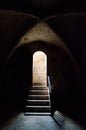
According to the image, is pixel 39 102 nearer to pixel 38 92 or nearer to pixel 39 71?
pixel 38 92

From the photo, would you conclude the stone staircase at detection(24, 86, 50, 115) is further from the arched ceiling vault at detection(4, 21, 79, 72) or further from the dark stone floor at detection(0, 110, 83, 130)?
the arched ceiling vault at detection(4, 21, 79, 72)

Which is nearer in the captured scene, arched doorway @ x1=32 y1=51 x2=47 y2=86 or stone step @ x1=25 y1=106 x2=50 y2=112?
stone step @ x1=25 y1=106 x2=50 y2=112

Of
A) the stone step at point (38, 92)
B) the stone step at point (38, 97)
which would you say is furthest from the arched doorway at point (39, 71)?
the stone step at point (38, 97)

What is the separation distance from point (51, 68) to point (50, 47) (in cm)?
110

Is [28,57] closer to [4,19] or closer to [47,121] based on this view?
[4,19]

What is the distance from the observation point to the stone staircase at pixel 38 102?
7.51m

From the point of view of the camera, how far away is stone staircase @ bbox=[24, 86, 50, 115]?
24.6ft

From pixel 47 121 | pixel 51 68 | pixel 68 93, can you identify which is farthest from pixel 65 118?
pixel 51 68

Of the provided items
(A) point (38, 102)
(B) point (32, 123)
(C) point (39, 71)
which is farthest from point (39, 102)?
(C) point (39, 71)

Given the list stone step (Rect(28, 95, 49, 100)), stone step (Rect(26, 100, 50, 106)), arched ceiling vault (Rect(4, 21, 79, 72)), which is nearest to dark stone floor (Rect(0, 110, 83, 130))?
stone step (Rect(26, 100, 50, 106))

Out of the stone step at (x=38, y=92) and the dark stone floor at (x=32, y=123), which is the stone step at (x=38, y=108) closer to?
the dark stone floor at (x=32, y=123)

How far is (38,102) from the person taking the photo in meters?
7.96

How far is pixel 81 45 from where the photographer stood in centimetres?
797

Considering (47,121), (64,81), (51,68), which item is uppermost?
(51,68)
